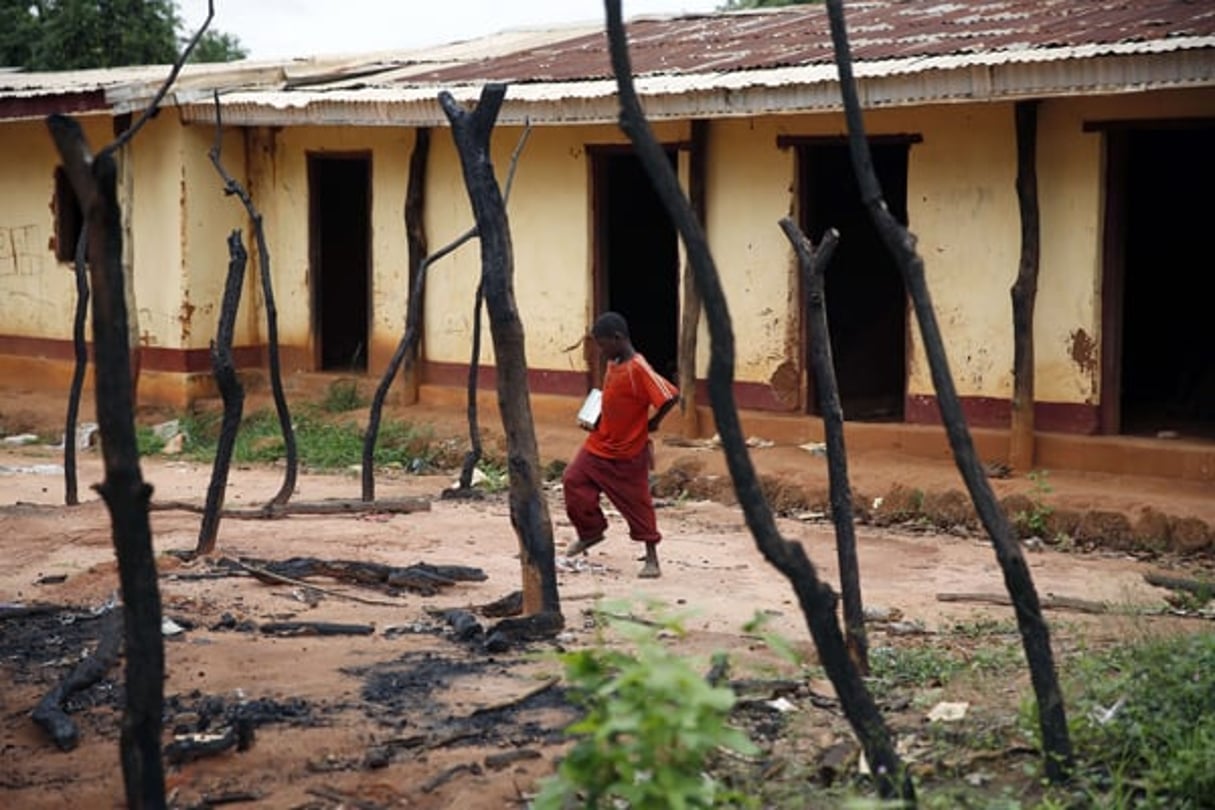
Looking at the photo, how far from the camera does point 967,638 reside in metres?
8.52

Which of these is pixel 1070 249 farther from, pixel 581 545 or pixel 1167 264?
pixel 1167 264

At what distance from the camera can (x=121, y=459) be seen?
5152 millimetres

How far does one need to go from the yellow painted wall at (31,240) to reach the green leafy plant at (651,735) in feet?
49.2

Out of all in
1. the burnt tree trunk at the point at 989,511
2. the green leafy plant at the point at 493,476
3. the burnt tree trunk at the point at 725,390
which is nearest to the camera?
the burnt tree trunk at the point at 725,390

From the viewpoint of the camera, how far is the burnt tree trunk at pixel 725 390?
5.38 metres

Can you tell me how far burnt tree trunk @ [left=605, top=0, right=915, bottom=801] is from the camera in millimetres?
5383

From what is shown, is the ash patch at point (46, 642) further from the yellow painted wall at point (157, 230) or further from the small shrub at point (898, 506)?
the yellow painted wall at point (157, 230)

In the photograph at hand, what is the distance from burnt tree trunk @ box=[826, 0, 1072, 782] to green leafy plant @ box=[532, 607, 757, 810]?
171 cm

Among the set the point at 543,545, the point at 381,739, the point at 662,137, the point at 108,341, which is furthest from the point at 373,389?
the point at 108,341

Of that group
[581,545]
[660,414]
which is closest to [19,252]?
Answer: [581,545]

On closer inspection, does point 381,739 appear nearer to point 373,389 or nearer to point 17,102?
point 373,389

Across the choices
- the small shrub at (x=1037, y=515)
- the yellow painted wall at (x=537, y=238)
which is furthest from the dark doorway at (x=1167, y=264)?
the yellow painted wall at (x=537, y=238)

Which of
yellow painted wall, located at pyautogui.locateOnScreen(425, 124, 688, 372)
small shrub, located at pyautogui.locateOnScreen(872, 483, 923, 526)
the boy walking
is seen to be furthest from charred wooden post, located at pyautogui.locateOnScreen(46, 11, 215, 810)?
yellow painted wall, located at pyautogui.locateOnScreen(425, 124, 688, 372)

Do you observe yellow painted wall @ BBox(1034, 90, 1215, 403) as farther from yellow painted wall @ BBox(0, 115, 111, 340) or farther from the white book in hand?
yellow painted wall @ BBox(0, 115, 111, 340)
